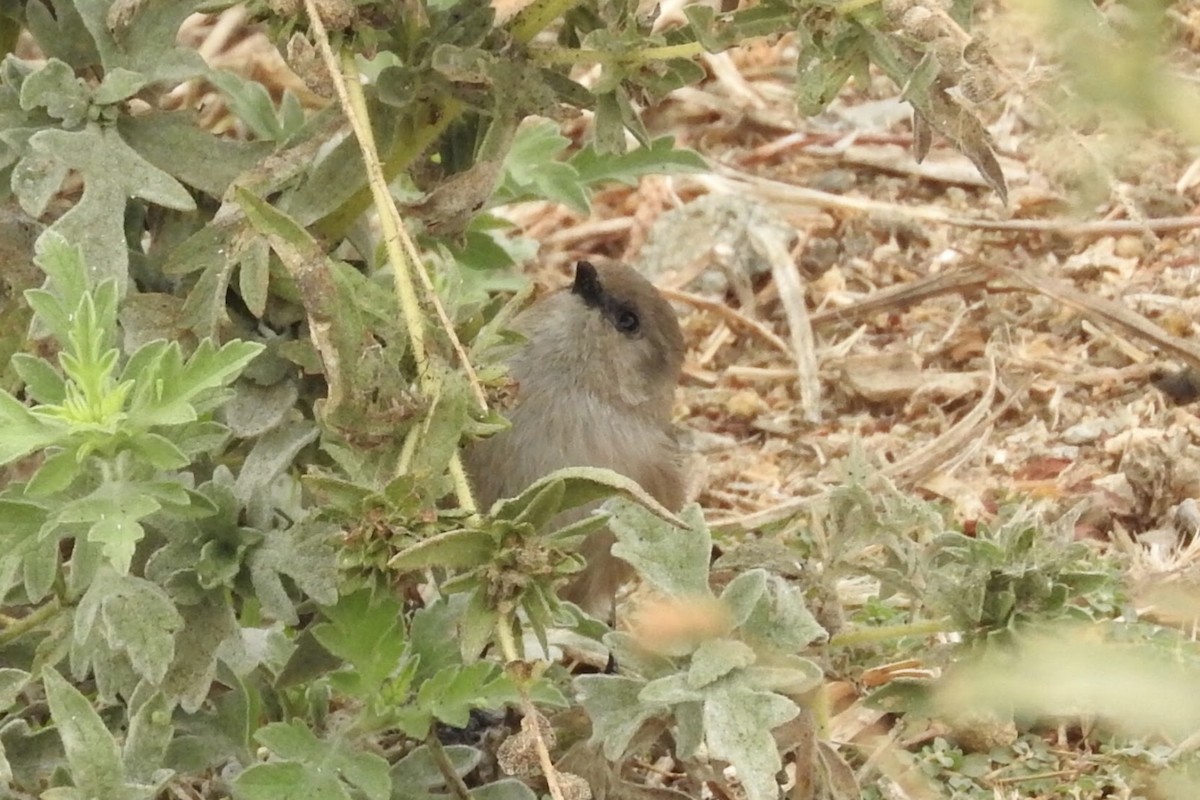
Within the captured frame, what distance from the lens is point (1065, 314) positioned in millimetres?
2971

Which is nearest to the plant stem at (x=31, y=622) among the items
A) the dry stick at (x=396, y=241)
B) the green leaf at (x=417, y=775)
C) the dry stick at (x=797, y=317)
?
the green leaf at (x=417, y=775)

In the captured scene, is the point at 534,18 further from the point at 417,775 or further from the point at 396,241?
the point at 417,775

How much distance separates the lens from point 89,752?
128 centimetres

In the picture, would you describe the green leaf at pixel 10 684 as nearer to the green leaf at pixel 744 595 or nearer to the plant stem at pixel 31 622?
the plant stem at pixel 31 622

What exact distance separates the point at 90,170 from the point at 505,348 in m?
0.46

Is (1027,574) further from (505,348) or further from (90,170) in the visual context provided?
(90,170)

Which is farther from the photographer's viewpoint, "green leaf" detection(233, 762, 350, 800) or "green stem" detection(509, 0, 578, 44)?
"green stem" detection(509, 0, 578, 44)

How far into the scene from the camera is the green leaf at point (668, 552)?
4.41 feet

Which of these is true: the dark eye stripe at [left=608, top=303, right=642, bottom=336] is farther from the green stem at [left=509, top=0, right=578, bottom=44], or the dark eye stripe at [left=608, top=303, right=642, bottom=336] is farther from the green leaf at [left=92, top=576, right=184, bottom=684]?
the green leaf at [left=92, top=576, right=184, bottom=684]

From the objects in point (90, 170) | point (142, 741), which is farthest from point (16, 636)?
point (90, 170)

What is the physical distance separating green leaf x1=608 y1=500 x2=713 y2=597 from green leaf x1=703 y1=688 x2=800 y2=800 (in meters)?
0.11

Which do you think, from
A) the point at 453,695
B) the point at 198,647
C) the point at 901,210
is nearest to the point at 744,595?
the point at 453,695

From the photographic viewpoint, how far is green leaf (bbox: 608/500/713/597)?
52.9 inches

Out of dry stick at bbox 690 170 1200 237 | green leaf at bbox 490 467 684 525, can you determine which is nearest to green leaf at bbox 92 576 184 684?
green leaf at bbox 490 467 684 525
